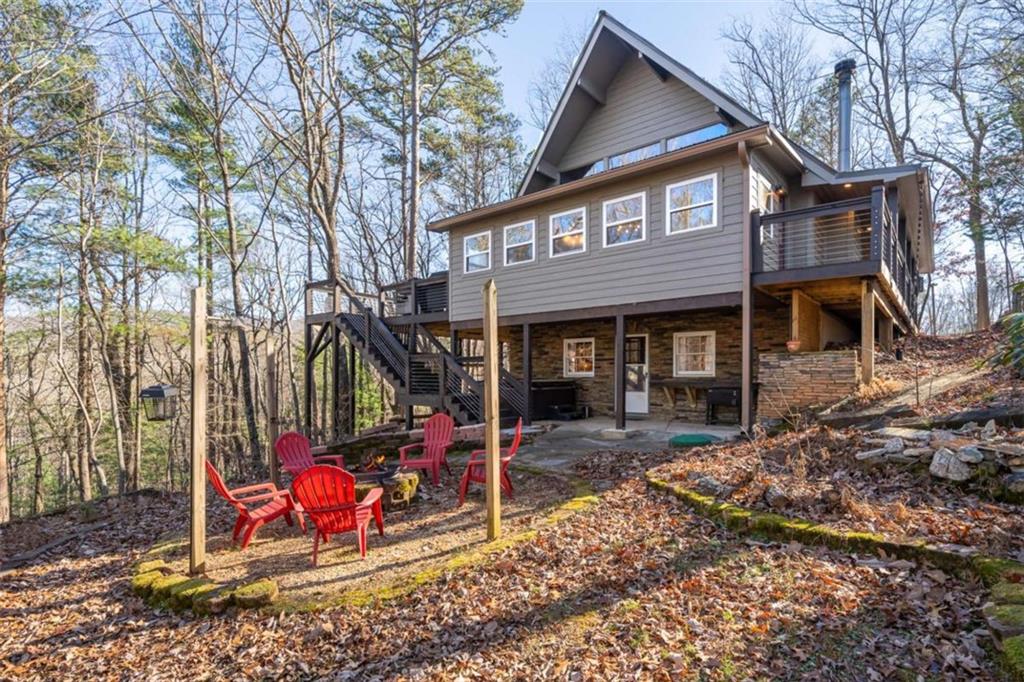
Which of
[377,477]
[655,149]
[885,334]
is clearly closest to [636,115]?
[655,149]

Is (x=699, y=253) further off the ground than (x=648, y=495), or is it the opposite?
(x=699, y=253)

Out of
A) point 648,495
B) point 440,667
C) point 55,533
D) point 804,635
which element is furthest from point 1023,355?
point 55,533

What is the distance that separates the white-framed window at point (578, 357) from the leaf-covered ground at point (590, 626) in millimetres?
9122

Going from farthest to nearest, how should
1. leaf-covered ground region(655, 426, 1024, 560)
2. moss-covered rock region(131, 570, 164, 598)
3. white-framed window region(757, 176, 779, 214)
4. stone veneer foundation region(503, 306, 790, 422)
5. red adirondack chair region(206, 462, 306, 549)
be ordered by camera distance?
stone veneer foundation region(503, 306, 790, 422) → white-framed window region(757, 176, 779, 214) → red adirondack chair region(206, 462, 306, 549) → moss-covered rock region(131, 570, 164, 598) → leaf-covered ground region(655, 426, 1024, 560)

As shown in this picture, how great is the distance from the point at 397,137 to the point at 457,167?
Result: 2700 millimetres

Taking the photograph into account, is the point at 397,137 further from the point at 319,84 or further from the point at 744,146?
the point at 744,146

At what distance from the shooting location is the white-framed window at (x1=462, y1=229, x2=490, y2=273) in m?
12.6

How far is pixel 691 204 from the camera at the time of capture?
A: 9.33 metres

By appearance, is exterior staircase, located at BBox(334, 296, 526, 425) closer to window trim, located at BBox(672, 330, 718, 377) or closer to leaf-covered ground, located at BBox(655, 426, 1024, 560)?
window trim, located at BBox(672, 330, 718, 377)

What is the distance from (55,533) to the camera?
6.60m

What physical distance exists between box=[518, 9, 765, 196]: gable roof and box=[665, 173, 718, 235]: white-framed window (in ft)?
6.15

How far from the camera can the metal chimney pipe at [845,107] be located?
12625 mm

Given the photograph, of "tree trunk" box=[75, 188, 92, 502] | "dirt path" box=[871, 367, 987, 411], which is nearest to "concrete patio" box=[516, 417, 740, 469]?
"dirt path" box=[871, 367, 987, 411]

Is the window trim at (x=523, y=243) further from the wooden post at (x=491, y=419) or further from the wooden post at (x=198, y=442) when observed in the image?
the wooden post at (x=198, y=442)
